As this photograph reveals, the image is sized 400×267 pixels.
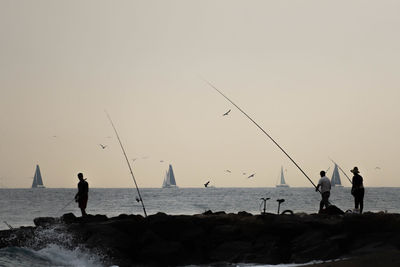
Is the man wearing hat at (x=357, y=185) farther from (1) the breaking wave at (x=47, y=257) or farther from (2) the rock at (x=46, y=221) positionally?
(2) the rock at (x=46, y=221)

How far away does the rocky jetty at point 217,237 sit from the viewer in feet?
45.8

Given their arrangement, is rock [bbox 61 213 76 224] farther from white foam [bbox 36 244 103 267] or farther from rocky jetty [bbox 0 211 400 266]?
white foam [bbox 36 244 103 267]

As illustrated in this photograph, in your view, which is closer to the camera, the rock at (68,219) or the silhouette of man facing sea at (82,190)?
the silhouette of man facing sea at (82,190)

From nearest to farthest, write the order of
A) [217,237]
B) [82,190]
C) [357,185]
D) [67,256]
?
[67,256] < [217,237] < [82,190] < [357,185]

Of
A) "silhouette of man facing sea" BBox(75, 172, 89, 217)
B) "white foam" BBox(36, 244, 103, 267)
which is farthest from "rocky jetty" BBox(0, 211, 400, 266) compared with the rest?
"silhouette of man facing sea" BBox(75, 172, 89, 217)

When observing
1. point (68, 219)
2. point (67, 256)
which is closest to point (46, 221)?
point (68, 219)

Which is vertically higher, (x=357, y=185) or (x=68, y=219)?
(x=357, y=185)

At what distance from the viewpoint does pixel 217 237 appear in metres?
15.4

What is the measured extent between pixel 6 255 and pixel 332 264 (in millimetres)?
7171

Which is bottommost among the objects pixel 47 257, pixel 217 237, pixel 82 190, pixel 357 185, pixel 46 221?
pixel 47 257

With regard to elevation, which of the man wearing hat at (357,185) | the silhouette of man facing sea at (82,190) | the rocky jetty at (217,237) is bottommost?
the rocky jetty at (217,237)

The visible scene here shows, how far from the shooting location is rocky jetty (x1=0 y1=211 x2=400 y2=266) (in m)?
14.0

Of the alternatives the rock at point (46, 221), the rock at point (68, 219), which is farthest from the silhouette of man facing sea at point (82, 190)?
the rock at point (46, 221)

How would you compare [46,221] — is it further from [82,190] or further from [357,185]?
[357,185]
